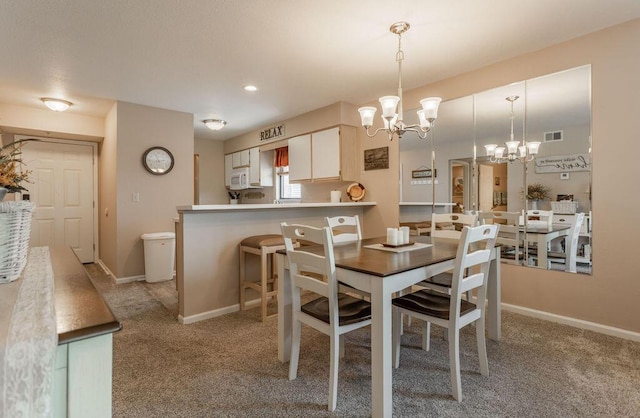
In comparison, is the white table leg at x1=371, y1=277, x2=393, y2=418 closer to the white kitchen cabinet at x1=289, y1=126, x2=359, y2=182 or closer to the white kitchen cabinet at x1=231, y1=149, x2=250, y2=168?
the white kitchen cabinet at x1=289, y1=126, x2=359, y2=182

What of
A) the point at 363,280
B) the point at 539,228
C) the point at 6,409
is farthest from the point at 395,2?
the point at 6,409

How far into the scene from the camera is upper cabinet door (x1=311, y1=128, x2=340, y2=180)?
442 cm

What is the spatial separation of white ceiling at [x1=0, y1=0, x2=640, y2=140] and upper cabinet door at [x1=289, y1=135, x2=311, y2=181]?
3.33ft

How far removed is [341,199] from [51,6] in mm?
3467

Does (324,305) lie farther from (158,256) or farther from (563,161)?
(158,256)

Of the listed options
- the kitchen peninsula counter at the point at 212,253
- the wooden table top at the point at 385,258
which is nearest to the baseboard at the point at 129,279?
the kitchen peninsula counter at the point at 212,253

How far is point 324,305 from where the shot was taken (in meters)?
1.93

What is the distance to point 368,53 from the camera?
2941 mm

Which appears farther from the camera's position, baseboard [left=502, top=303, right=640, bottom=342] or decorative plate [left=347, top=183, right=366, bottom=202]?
decorative plate [left=347, top=183, right=366, bottom=202]

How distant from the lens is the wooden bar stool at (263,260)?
2.84m

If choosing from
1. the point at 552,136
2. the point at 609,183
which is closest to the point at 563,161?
the point at 552,136

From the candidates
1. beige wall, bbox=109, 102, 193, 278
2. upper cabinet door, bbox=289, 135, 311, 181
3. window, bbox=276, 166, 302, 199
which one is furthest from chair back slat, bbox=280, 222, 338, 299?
window, bbox=276, 166, 302, 199

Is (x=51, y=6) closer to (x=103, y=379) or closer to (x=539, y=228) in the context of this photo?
(x=103, y=379)

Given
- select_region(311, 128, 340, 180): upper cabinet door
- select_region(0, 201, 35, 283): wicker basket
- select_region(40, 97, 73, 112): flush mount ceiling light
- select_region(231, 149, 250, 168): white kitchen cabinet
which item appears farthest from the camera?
select_region(231, 149, 250, 168): white kitchen cabinet
